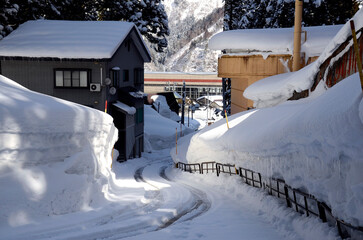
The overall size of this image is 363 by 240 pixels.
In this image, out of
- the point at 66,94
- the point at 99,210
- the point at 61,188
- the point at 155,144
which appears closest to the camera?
the point at 61,188

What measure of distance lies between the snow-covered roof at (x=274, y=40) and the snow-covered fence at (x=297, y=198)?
963cm

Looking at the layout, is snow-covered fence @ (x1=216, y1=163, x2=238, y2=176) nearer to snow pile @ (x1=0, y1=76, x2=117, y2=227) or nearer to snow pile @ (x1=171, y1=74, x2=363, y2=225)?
snow pile @ (x1=171, y1=74, x2=363, y2=225)

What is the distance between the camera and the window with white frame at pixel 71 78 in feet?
83.7

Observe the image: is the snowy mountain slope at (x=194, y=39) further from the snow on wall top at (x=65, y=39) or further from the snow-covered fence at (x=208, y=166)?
the snow-covered fence at (x=208, y=166)

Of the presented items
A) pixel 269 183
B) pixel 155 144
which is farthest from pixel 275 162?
pixel 155 144

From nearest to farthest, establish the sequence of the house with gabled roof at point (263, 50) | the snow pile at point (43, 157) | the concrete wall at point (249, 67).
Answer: the snow pile at point (43, 157), the house with gabled roof at point (263, 50), the concrete wall at point (249, 67)

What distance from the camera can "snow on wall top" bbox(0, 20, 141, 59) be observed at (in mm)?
24875

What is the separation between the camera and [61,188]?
34.0 feet

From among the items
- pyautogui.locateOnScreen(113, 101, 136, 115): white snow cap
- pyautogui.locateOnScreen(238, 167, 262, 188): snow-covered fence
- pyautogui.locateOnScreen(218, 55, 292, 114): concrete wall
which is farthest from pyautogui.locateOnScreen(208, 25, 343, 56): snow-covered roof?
pyautogui.locateOnScreen(238, 167, 262, 188): snow-covered fence

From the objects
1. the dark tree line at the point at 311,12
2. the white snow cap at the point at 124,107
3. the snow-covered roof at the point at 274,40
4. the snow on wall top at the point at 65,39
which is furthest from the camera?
the dark tree line at the point at 311,12

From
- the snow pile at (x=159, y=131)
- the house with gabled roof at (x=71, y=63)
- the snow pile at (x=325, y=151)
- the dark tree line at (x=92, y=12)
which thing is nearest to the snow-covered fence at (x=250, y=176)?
the snow pile at (x=325, y=151)

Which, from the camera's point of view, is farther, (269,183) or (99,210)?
(269,183)

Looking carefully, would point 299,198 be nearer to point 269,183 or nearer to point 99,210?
point 269,183

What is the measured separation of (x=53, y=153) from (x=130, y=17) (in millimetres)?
33078
